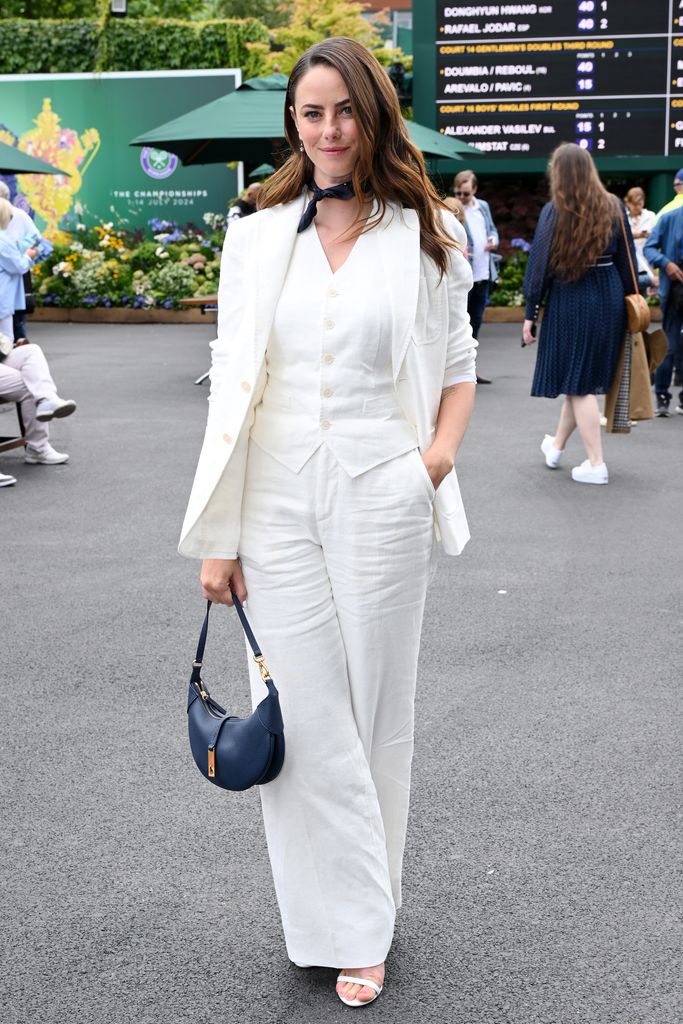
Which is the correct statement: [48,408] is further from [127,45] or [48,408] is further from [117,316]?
[127,45]

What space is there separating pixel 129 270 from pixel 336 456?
1963cm

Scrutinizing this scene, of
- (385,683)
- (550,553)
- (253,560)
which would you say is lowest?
(550,553)

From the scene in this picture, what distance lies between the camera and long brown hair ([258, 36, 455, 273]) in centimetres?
251

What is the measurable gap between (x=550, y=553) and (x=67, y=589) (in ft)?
7.93

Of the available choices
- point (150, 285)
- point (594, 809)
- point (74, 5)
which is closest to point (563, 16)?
point (150, 285)

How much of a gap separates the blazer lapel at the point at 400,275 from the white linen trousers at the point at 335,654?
24cm

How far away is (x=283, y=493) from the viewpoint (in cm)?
262

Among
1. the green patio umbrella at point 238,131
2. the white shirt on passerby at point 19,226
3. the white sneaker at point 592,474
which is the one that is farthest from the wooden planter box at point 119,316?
the white sneaker at point 592,474

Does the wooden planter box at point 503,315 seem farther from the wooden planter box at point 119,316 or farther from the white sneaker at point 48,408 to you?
the white sneaker at point 48,408

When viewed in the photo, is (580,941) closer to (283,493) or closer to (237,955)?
(237,955)

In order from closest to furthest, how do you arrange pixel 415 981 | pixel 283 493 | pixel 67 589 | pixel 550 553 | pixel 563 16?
pixel 283 493 < pixel 415 981 < pixel 67 589 < pixel 550 553 < pixel 563 16

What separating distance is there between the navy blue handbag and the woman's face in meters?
0.91

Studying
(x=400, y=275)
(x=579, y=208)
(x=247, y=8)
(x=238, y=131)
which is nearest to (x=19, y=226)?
(x=238, y=131)

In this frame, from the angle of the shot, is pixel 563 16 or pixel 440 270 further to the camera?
pixel 563 16
